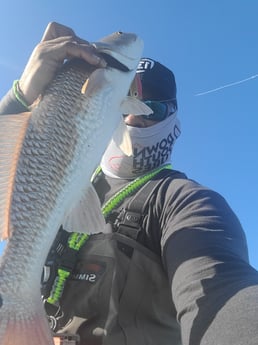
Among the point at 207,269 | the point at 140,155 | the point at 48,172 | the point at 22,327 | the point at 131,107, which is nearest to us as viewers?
the point at 22,327

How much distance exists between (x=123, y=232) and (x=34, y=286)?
1168mm

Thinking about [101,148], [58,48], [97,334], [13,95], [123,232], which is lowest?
[97,334]

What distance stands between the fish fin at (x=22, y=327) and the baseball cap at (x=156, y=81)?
8.54 feet

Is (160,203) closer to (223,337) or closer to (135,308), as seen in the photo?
(135,308)

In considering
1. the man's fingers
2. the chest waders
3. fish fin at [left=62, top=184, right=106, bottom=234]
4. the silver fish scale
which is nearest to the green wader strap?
the chest waders

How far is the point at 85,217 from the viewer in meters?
2.65

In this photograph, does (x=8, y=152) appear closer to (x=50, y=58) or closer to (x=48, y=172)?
(x=48, y=172)

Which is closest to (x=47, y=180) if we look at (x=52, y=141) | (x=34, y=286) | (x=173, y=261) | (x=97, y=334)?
(x=52, y=141)

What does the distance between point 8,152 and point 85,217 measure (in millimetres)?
572

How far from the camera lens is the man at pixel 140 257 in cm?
247

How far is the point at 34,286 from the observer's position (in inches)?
91.0

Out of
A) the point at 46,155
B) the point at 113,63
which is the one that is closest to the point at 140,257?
the point at 46,155

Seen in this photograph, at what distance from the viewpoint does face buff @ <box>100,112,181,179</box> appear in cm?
424

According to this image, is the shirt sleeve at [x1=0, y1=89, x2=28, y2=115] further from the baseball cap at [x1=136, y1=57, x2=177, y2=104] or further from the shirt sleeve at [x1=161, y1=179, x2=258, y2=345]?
the baseball cap at [x1=136, y1=57, x2=177, y2=104]
